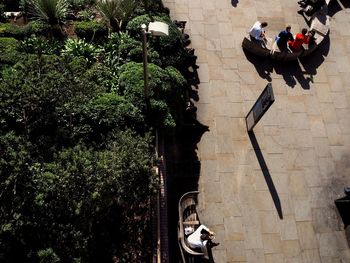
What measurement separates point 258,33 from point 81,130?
8053 mm

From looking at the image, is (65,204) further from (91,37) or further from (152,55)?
(91,37)

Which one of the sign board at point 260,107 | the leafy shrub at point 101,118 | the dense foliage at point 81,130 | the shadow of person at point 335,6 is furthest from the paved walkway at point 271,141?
the leafy shrub at point 101,118

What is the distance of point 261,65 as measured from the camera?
589 inches

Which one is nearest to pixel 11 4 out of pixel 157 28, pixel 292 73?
pixel 157 28

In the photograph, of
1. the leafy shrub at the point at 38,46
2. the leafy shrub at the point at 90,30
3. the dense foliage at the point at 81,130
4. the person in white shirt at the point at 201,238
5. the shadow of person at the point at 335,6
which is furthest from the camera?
the shadow of person at the point at 335,6

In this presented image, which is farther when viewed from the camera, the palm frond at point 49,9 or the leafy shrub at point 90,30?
the leafy shrub at point 90,30

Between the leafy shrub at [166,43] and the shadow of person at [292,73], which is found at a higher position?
the leafy shrub at [166,43]

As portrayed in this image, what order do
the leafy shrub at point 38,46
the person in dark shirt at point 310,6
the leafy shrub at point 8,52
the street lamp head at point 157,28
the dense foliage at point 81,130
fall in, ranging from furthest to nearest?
1. the person in dark shirt at point 310,6
2. the leafy shrub at point 38,46
3. the leafy shrub at point 8,52
4. the street lamp head at point 157,28
5. the dense foliage at point 81,130

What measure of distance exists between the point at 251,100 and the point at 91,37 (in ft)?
20.8

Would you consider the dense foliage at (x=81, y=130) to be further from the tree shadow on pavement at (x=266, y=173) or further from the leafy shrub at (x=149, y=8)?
the tree shadow on pavement at (x=266, y=173)

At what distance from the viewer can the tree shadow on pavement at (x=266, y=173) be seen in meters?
12.2

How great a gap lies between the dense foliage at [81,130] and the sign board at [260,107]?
7.92 feet

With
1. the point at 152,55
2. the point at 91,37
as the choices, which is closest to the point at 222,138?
the point at 152,55

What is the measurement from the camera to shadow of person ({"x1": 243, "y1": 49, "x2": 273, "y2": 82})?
14.7m
